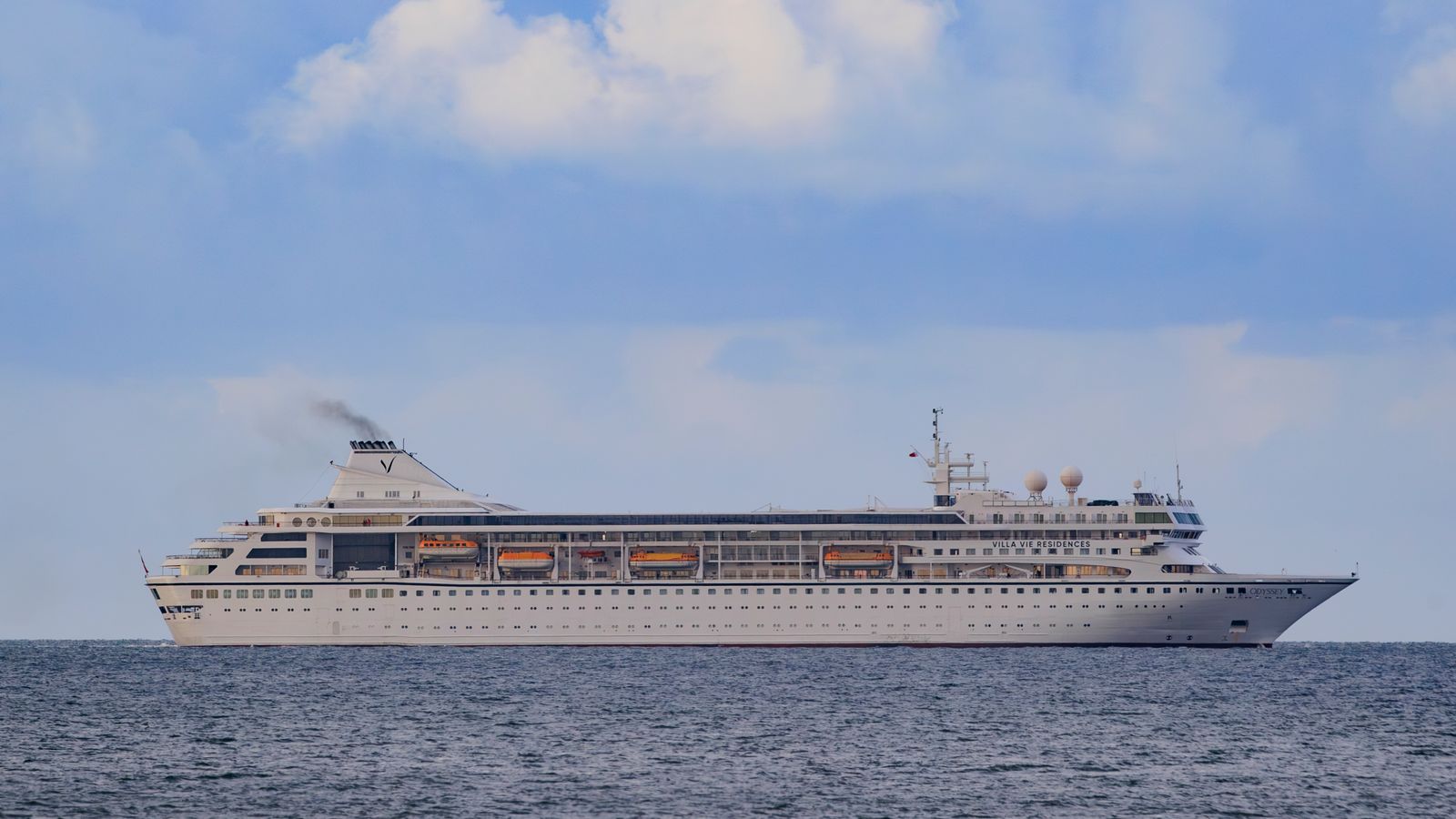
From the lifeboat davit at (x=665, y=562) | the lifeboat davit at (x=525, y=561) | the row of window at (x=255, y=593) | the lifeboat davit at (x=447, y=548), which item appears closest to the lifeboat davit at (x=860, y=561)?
the lifeboat davit at (x=665, y=562)

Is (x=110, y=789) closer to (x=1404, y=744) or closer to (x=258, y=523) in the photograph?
(x=1404, y=744)

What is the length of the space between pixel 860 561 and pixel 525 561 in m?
16.1

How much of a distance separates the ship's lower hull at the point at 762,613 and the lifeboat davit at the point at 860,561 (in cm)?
267

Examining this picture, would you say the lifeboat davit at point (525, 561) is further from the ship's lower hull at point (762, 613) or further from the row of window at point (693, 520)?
the ship's lower hull at point (762, 613)

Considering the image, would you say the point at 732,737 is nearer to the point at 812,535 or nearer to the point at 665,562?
the point at 665,562

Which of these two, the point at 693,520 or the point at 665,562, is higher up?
the point at 693,520

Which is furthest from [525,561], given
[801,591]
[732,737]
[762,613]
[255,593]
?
[732,737]

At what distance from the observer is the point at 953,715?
52.0 m

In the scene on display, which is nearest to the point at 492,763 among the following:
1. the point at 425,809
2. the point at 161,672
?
the point at 425,809

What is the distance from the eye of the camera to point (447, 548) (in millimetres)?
84375

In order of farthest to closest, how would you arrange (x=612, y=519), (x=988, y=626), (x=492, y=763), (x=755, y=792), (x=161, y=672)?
1. (x=612, y=519)
2. (x=988, y=626)
3. (x=161, y=672)
4. (x=492, y=763)
5. (x=755, y=792)

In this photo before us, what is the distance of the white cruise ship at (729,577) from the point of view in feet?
257

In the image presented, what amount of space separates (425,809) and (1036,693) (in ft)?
94.3

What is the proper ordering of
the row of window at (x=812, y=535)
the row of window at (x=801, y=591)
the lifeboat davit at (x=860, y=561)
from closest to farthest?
the row of window at (x=801, y=591), the row of window at (x=812, y=535), the lifeboat davit at (x=860, y=561)
